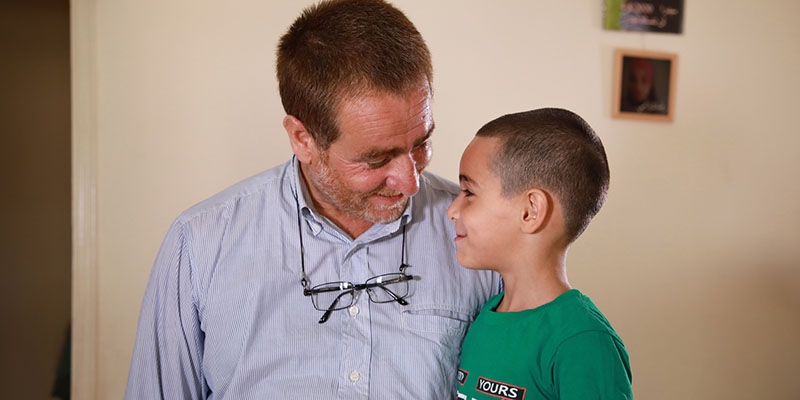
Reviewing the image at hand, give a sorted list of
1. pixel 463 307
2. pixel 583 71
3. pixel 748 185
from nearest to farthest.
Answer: pixel 463 307 < pixel 583 71 < pixel 748 185

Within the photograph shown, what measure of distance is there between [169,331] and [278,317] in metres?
0.22

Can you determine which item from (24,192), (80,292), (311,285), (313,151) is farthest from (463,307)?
(24,192)

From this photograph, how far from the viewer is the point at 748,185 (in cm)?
301

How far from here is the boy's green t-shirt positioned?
49.1 inches

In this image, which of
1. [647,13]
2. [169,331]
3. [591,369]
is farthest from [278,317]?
[647,13]

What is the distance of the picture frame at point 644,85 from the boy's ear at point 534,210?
5.03 feet

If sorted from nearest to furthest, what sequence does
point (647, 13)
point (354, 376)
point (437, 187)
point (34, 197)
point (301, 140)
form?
point (354, 376)
point (301, 140)
point (437, 187)
point (647, 13)
point (34, 197)

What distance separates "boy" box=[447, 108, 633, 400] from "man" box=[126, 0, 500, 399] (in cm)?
10

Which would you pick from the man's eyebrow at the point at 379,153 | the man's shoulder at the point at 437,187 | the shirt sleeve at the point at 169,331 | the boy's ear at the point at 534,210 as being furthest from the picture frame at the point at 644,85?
the shirt sleeve at the point at 169,331

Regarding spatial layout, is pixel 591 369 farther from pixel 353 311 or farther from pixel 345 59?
pixel 345 59

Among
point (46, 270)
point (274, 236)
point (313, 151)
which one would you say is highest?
point (313, 151)

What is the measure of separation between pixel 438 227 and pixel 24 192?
2.75 meters

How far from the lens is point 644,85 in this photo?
2865 mm

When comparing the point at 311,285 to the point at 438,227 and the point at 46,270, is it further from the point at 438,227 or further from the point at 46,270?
the point at 46,270
